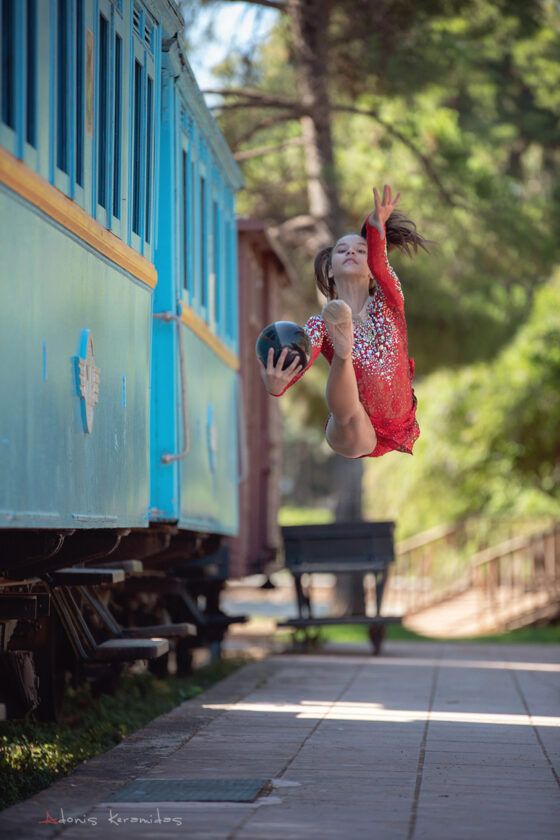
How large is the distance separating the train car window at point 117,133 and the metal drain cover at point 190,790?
8.27 feet

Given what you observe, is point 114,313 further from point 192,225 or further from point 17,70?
point 192,225

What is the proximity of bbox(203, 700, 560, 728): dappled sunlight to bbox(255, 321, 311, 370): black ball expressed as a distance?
9.87 feet

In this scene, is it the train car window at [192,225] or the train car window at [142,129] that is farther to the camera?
the train car window at [192,225]

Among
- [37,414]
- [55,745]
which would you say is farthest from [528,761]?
[37,414]

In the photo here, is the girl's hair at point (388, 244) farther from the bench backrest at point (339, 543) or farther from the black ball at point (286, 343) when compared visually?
the bench backrest at point (339, 543)

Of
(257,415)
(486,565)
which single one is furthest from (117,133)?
(486,565)

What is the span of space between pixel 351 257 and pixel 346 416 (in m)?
0.71

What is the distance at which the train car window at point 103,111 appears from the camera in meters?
5.24

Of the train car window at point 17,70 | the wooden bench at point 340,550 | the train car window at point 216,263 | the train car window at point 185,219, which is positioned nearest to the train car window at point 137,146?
the train car window at point 185,219

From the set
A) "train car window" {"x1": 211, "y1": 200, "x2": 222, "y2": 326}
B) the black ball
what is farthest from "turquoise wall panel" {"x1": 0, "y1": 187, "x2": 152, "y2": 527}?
"train car window" {"x1": 211, "y1": 200, "x2": 222, "y2": 326}

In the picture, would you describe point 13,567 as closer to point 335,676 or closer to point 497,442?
point 335,676

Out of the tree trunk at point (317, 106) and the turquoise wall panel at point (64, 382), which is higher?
the tree trunk at point (317, 106)

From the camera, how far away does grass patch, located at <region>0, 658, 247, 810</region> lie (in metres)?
5.14

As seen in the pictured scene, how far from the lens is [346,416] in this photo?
502 centimetres
